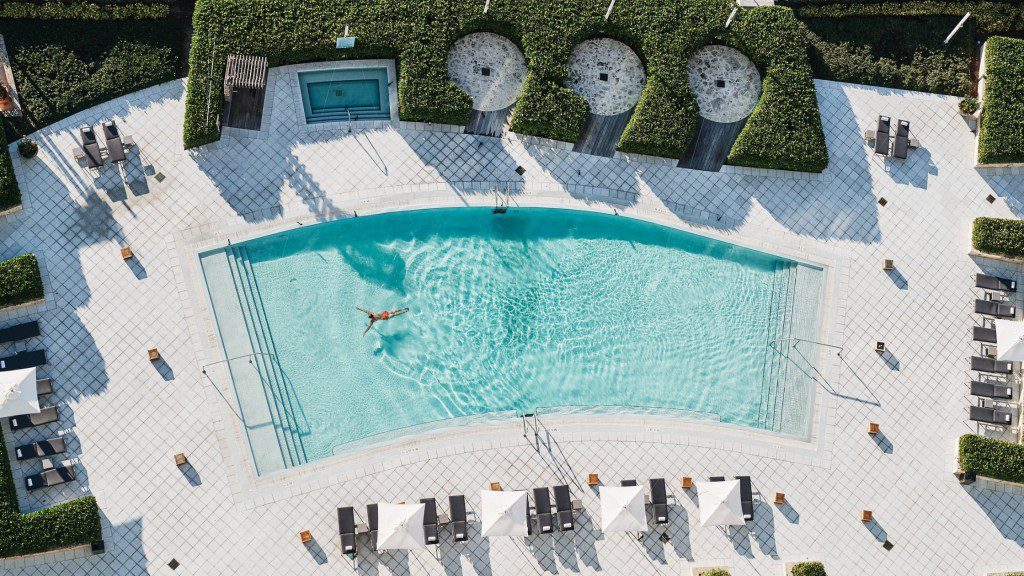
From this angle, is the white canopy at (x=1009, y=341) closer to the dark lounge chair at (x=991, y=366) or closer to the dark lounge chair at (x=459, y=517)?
the dark lounge chair at (x=991, y=366)

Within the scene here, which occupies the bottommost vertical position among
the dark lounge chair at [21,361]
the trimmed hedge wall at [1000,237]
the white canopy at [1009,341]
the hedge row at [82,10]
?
the white canopy at [1009,341]

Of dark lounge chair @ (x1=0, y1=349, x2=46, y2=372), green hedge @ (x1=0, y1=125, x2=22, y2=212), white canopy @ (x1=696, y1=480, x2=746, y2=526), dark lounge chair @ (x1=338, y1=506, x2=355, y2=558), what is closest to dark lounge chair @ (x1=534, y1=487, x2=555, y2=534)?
white canopy @ (x1=696, y1=480, x2=746, y2=526)

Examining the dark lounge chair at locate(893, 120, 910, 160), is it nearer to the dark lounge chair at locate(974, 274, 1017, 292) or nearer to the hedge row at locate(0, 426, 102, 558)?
the dark lounge chair at locate(974, 274, 1017, 292)

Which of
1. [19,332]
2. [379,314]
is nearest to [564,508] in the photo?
[379,314]

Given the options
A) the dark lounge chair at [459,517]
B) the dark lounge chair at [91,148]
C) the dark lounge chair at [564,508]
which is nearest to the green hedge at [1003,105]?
the dark lounge chair at [564,508]

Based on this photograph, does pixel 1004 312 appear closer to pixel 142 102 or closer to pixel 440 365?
pixel 440 365

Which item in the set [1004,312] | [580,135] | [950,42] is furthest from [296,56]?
[1004,312]
